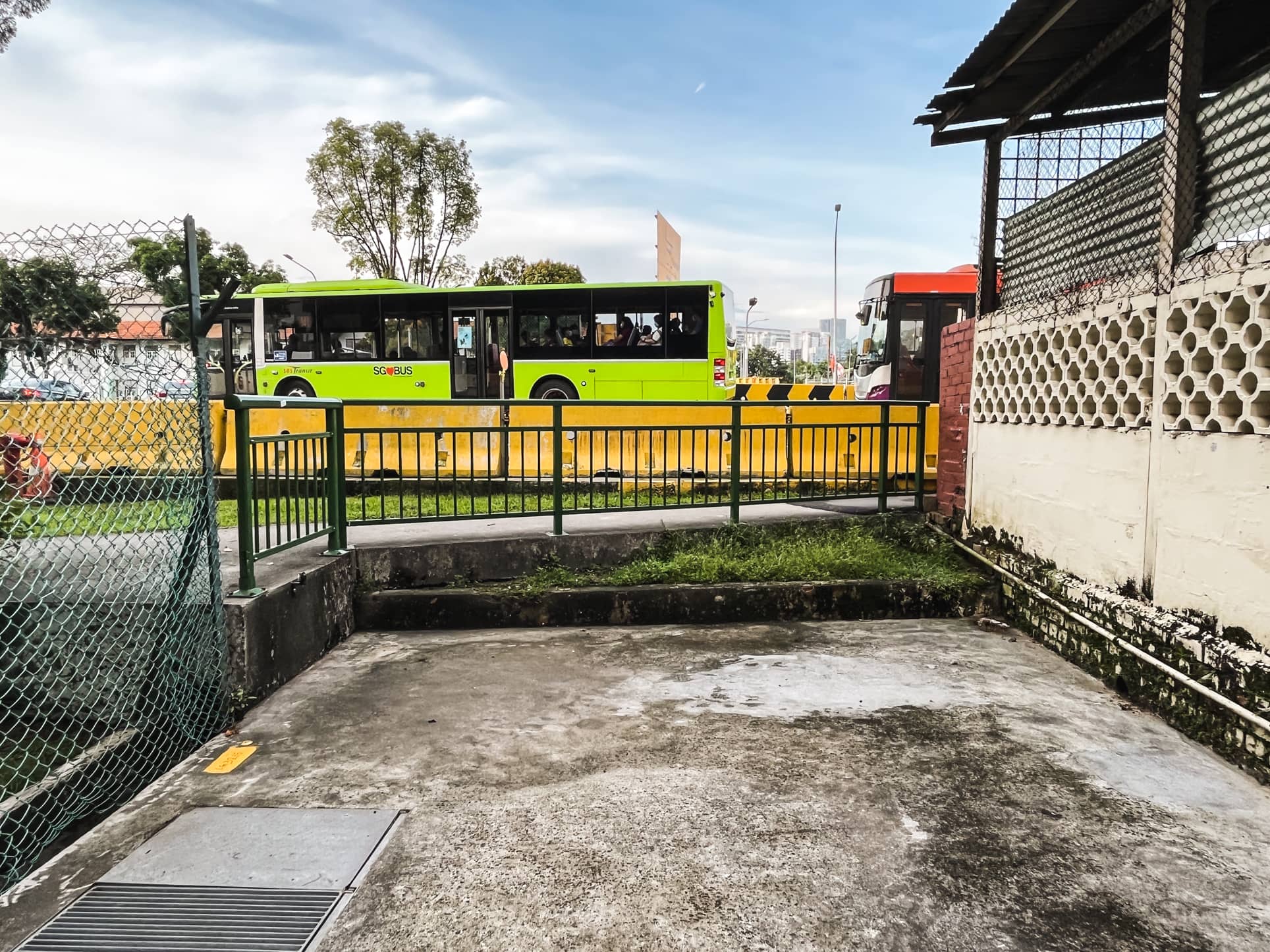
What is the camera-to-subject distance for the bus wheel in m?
17.0

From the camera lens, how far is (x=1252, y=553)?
3533mm

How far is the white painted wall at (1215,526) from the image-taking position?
350cm

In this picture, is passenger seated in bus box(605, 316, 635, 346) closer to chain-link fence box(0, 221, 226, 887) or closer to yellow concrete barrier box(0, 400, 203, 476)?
chain-link fence box(0, 221, 226, 887)

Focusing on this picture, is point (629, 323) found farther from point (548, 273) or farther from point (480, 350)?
point (548, 273)

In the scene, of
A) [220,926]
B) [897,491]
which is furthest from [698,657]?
[897,491]

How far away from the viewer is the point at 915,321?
15.6 metres

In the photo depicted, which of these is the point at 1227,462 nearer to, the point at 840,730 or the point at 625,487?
the point at 840,730

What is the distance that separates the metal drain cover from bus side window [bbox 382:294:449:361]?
46.6ft

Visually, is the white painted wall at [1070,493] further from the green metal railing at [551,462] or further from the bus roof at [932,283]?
the bus roof at [932,283]

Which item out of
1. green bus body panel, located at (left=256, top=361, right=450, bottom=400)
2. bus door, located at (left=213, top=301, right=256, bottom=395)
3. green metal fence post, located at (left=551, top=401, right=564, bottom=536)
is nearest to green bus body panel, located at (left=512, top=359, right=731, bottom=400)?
green bus body panel, located at (left=256, top=361, right=450, bottom=400)

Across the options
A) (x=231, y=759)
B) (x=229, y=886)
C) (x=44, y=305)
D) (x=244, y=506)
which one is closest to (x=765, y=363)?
(x=244, y=506)

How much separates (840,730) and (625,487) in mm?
5003

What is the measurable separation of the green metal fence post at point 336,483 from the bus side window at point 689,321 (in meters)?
10.9

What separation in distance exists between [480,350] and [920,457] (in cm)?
1087
